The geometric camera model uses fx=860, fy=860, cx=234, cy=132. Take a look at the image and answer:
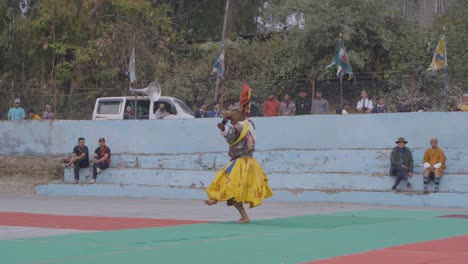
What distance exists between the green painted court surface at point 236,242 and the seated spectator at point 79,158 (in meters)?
11.4

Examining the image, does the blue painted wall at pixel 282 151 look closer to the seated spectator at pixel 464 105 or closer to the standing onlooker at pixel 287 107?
the seated spectator at pixel 464 105

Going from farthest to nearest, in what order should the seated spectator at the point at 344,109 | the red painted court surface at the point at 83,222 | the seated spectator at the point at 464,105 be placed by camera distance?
the seated spectator at the point at 344,109
the seated spectator at the point at 464,105
the red painted court surface at the point at 83,222

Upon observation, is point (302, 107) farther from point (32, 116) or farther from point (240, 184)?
point (240, 184)

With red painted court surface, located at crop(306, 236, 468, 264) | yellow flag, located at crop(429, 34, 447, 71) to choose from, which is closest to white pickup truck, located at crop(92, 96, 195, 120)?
yellow flag, located at crop(429, 34, 447, 71)

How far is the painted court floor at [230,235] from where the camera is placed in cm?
982

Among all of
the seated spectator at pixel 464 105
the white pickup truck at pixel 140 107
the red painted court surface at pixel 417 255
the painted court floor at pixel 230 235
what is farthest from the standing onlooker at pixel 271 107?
the red painted court surface at pixel 417 255

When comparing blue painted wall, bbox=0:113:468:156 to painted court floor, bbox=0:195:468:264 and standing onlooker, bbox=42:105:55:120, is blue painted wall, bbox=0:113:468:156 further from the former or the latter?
painted court floor, bbox=0:195:468:264

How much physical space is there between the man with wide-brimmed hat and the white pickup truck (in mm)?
8173

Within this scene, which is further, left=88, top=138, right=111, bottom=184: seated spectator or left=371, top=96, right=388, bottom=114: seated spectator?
left=88, top=138, right=111, bottom=184: seated spectator

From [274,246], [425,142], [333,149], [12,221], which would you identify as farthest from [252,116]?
[274,246]

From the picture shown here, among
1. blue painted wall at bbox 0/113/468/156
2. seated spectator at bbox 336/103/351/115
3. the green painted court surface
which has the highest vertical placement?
seated spectator at bbox 336/103/351/115

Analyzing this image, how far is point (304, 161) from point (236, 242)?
38.6 ft

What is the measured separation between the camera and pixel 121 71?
3559 cm

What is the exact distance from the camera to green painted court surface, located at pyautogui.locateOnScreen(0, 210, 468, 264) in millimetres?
9766
